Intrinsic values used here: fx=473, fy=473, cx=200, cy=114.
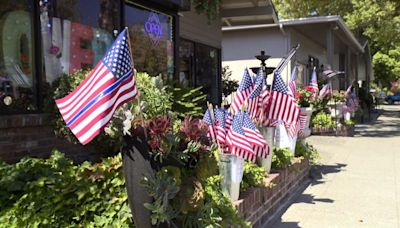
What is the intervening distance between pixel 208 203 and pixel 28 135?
2437 mm

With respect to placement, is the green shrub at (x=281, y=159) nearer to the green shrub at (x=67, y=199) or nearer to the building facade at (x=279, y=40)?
the green shrub at (x=67, y=199)

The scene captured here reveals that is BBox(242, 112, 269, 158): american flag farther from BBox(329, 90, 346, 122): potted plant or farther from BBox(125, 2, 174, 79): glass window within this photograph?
BBox(329, 90, 346, 122): potted plant

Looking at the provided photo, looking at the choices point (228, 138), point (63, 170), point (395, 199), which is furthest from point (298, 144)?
point (63, 170)

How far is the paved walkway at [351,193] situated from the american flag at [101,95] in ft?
10.3


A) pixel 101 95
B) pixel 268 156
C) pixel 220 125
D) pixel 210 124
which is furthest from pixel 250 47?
pixel 101 95

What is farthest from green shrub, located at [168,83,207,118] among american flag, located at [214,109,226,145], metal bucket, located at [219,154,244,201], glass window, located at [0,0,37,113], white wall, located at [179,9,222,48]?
white wall, located at [179,9,222,48]

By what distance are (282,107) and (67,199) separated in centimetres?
368

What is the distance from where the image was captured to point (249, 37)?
17.2 m

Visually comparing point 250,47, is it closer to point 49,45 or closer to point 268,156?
point 268,156

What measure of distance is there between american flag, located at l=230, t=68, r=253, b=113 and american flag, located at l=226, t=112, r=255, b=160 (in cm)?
84

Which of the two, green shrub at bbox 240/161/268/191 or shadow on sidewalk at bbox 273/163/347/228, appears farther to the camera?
shadow on sidewalk at bbox 273/163/347/228

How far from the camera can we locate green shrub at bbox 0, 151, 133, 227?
3410mm

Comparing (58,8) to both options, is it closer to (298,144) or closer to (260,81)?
(260,81)

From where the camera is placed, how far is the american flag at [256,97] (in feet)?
20.0
